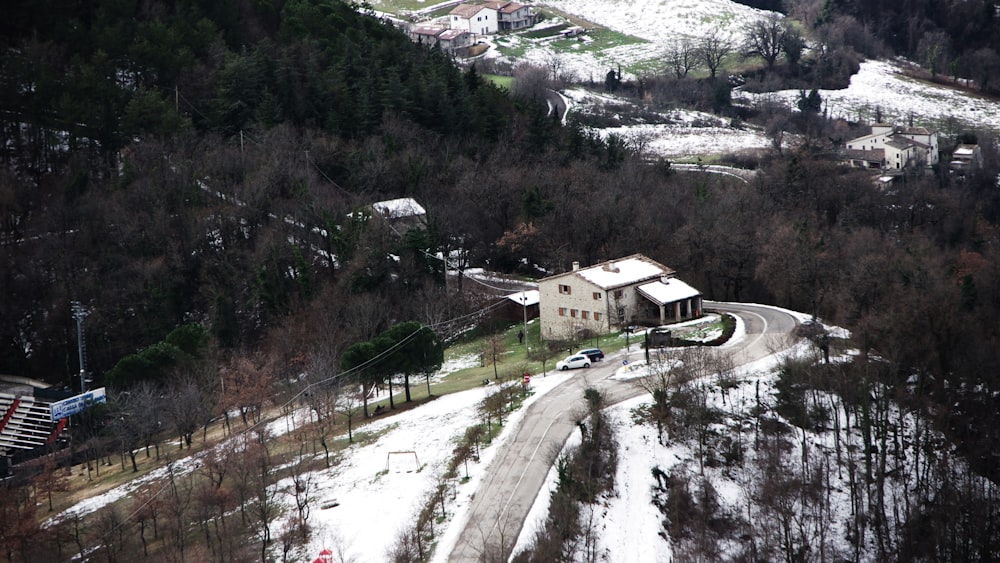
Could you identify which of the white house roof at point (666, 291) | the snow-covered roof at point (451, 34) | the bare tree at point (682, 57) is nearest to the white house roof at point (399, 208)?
the white house roof at point (666, 291)

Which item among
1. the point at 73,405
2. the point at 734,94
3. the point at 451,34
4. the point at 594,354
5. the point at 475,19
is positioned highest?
the point at 475,19

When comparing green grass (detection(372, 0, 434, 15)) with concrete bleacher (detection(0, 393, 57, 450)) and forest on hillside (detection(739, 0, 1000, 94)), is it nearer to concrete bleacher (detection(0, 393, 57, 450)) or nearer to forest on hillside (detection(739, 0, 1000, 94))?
forest on hillside (detection(739, 0, 1000, 94))

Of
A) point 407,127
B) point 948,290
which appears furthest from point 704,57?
point 948,290

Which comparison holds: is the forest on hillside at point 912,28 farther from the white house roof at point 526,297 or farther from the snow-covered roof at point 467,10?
the white house roof at point 526,297

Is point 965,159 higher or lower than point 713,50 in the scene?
lower

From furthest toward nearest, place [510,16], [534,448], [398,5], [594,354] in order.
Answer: [398,5] → [510,16] → [594,354] → [534,448]

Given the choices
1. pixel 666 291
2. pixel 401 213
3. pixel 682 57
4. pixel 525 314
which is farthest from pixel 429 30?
pixel 666 291

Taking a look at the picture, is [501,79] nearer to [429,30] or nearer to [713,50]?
[429,30]
